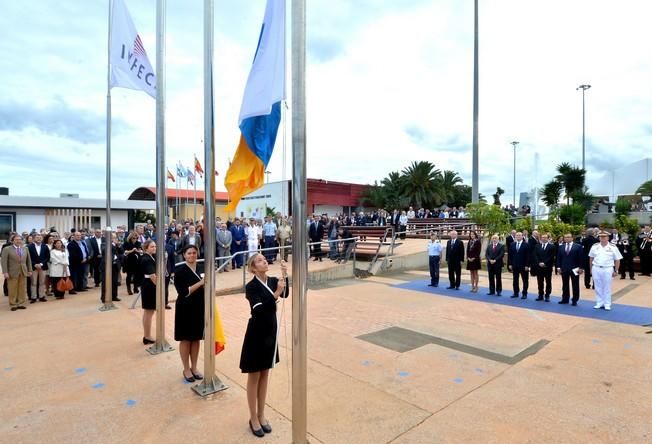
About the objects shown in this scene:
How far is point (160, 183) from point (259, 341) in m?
3.42

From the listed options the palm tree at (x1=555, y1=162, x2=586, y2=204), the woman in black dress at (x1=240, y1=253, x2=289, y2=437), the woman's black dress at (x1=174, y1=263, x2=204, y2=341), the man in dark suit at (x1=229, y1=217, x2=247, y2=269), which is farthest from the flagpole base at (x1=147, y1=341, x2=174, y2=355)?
the palm tree at (x1=555, y1=162, x2=586, y2=204)

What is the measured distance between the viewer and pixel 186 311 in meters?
4.64

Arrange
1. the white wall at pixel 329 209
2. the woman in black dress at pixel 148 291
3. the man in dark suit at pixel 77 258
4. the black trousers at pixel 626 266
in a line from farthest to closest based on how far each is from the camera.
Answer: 1. the white wall at pixel 329 209
2. the black trousers at pixel 626 266
3. the man in dark suit at pixel 77 258
4. the woman in black dress at pixel 148 291

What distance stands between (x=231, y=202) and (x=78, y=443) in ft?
8.45

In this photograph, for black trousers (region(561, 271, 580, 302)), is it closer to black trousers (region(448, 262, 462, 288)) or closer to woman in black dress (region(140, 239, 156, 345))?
black trousers (region(448, 262, 462, 288))

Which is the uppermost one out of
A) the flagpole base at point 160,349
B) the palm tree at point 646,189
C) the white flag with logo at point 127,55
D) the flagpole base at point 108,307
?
the white flag with logo at point 127,55

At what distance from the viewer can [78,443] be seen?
11.5 feet

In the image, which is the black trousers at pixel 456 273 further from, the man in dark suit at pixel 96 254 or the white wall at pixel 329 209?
the white wall at pixel 329 209

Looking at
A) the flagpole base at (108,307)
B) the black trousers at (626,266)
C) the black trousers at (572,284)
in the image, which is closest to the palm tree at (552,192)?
the black trousers at (626,266)

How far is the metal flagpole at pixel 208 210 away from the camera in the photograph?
4.44 meters

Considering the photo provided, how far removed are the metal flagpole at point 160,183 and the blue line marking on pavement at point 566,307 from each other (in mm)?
7409

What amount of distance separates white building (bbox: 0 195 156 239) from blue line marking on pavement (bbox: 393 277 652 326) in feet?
65.4

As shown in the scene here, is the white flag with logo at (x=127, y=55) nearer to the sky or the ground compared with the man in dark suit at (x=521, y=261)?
nearer to the sky

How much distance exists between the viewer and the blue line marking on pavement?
813 centimetres
